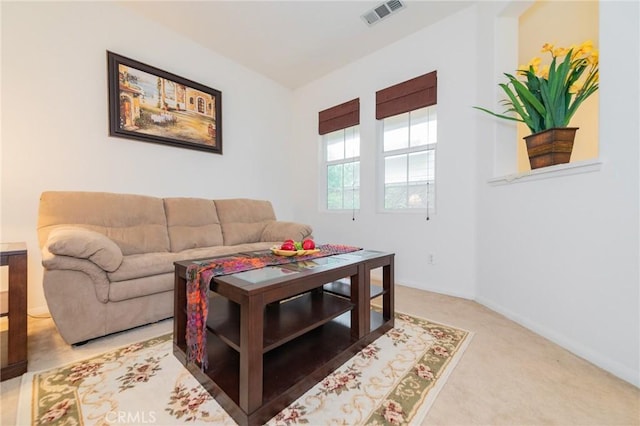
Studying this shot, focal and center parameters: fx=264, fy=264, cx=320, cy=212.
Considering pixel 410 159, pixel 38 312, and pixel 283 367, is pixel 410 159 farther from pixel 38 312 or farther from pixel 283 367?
pixel 38 312

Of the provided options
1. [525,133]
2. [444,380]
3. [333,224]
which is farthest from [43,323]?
[525,133]

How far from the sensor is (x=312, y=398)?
3.68 feet

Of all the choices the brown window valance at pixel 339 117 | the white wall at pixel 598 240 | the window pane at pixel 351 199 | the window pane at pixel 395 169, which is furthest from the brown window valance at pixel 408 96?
the white wall at pixel 598 240

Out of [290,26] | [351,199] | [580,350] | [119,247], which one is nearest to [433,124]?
[351,199]

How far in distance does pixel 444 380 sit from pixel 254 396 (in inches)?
34.5

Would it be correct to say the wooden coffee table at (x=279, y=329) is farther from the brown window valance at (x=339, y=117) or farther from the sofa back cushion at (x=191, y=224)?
the brown window valance at (x=339, y=117)

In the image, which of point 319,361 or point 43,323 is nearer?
point 319,361

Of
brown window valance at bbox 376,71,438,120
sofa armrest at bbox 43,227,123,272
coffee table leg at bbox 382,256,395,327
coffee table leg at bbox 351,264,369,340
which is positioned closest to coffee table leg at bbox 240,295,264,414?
coffee table leg at bbox 351,264,369,340

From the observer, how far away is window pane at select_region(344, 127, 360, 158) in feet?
11.4

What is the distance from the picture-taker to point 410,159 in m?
2.96

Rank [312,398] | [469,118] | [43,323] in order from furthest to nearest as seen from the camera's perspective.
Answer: [469,118]
[43,323]
[312,398]

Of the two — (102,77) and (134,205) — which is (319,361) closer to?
(134,205)

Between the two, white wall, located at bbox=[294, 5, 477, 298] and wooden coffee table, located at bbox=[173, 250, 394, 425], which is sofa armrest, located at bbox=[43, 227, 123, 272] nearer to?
wooden coffee table, located at bbox=[173, 250, 394, 425]

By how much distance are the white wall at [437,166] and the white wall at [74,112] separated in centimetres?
181
